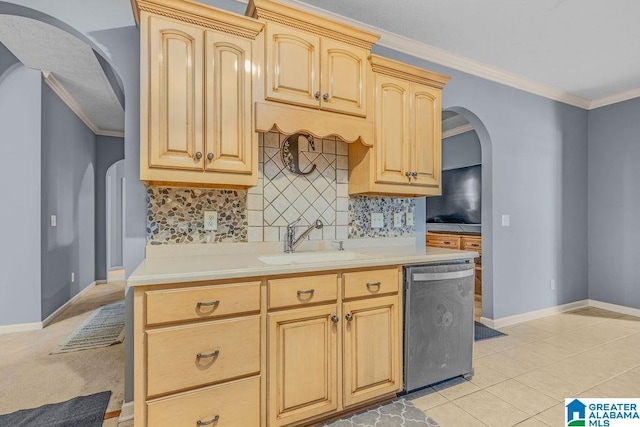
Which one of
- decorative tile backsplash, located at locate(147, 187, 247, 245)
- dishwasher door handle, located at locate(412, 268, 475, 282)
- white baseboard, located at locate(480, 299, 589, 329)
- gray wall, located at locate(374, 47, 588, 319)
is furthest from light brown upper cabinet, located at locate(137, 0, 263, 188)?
white baseboard, located at locate(480, 299, 589, 329)

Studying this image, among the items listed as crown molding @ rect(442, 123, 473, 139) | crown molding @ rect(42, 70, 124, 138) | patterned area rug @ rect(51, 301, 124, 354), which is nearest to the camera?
patterned area rug @ rect(51, 301, 124, 354)

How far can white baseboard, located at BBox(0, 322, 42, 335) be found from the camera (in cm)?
326

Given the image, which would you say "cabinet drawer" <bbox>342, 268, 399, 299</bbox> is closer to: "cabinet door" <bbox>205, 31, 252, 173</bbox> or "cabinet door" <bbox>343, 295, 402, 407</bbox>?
"cabinet door" <bbox>343, 295, 402, 407</bbox>

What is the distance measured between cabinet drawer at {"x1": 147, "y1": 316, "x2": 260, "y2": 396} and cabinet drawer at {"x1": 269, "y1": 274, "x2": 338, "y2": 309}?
0.46 ft

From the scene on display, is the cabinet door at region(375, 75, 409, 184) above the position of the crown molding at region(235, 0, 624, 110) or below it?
below

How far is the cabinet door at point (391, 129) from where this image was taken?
2.30 meters

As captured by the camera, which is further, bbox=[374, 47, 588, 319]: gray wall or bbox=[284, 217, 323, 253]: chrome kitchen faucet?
bbox=[374, 47, 588, 319]: gray wall

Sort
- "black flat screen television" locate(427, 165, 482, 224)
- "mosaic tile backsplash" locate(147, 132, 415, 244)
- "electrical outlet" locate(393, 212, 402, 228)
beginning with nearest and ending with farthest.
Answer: "mosaic tile backsplash" locate(147, 132, 415, 244)
"electrical outlet" locate(393, 212, 402, 228)
"black flat screen television" locate(427, 165, 482, 224)

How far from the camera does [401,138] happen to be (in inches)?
93.9

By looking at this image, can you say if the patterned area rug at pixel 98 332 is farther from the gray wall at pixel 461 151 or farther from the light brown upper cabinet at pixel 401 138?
the gray wall at pixel 461 151

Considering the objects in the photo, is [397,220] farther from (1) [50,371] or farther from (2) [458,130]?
(2) [458,130]

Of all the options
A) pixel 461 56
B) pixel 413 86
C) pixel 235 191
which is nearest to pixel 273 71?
pixel 235 191

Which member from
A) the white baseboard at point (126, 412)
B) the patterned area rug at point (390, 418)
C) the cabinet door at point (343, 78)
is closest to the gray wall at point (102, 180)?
the white baseboard at point (126, 412)

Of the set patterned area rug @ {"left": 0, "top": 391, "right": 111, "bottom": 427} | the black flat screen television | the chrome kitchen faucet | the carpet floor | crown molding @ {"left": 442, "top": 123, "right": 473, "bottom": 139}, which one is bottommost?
the carpet floor
